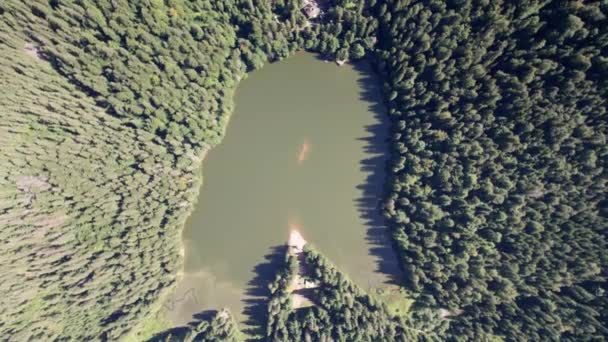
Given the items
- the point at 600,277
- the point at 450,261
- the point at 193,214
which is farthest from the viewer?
the point at 193,214

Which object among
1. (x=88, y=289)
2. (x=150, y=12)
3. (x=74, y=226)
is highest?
(x=150, y=12)

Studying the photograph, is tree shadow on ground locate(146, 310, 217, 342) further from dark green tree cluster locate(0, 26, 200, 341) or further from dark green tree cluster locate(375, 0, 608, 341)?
dark green tree cluster locate(375, 0, 608, 341)

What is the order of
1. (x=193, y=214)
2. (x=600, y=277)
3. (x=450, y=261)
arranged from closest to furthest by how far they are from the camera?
(x=600, y=277), (x=450, y=261), (x=193, y=214)

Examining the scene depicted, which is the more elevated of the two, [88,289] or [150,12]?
[150,12]

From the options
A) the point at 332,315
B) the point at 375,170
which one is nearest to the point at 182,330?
the point at 332,315

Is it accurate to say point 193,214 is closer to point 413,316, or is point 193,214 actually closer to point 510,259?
point 413,316

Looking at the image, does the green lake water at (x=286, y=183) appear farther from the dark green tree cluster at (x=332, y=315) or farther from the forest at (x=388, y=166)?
the dark green tree cluster at (x=332, y=315)

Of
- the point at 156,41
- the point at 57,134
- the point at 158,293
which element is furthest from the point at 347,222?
the point at 57,134

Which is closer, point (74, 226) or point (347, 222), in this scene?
point (74, 226)
